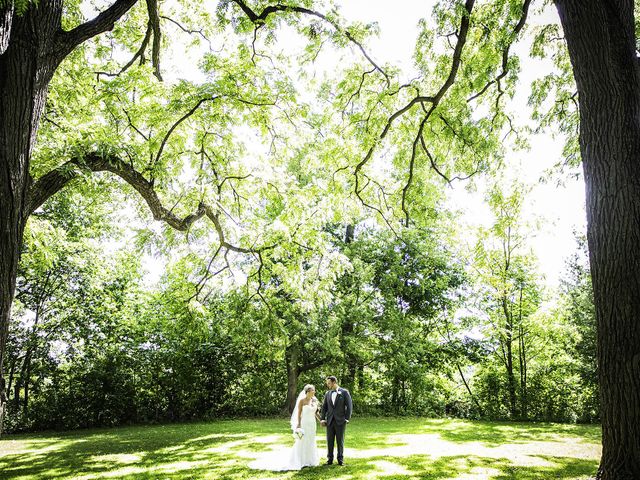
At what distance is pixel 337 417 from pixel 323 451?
5.59 ft

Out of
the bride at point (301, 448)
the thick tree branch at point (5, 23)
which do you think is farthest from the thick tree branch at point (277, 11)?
the bride at point (301, 448)

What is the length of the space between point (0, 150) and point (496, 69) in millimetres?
6965

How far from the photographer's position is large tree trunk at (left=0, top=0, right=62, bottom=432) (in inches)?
139

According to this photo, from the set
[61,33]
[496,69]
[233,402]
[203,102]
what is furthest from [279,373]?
→ [61,33]

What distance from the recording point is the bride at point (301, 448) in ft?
25.3

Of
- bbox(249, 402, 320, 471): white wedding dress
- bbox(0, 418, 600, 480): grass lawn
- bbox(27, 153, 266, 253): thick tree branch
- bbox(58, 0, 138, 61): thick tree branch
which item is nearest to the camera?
bbox(58, 0, 138, 61): thick tree branch

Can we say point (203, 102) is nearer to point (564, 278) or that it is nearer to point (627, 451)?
point (627, 451)

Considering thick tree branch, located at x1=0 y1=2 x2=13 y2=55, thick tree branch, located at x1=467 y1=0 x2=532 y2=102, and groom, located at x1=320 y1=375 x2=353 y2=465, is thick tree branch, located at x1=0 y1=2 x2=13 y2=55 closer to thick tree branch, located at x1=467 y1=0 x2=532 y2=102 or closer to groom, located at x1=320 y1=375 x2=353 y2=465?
thick tree branch, located at x1=467 y1=0 x2=532 y2=102

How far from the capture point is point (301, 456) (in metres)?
7.81

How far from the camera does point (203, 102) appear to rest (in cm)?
771

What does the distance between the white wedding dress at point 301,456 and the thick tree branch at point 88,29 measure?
7.05m

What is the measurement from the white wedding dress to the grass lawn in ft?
0.93

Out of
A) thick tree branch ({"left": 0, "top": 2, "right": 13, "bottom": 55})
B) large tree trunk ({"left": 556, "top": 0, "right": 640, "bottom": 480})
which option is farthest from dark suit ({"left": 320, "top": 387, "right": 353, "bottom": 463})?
thick tree branch ({"left": 0, "top": 2, "right": 13, "bottom": 55})

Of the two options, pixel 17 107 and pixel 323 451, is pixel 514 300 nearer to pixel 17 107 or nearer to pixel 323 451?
pixel 323 451
